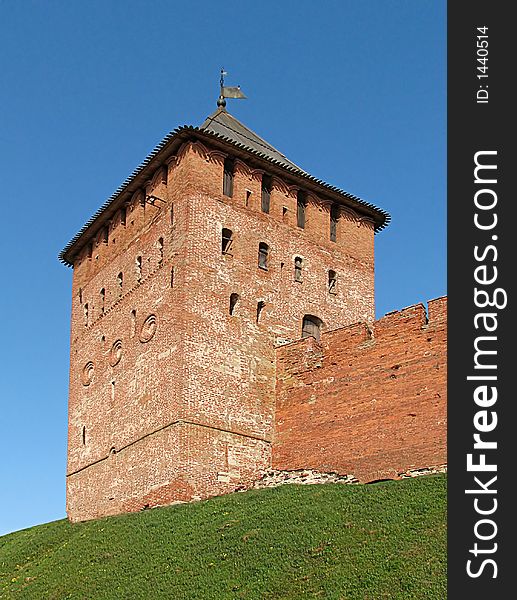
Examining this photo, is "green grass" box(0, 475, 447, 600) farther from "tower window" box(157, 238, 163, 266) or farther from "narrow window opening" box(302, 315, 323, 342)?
"tower window" box(157, 238, 163, 266)

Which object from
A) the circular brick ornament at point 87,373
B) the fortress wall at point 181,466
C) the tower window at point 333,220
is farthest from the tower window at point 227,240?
the circular brick ornament at point 87,373

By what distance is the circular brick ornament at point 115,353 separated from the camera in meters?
25.2

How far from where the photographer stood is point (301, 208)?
25.9 m

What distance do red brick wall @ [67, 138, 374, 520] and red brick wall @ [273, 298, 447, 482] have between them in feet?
2.76

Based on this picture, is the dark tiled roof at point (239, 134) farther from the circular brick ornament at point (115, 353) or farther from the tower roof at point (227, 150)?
the circular brick ornament at point (115, 353)

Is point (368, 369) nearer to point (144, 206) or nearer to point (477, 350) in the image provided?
point (144, 206)

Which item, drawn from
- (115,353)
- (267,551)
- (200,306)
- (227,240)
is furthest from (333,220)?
(267,551)

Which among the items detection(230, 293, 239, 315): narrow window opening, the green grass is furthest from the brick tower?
the green grass

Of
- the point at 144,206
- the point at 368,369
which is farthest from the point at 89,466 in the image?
the point at 368,369

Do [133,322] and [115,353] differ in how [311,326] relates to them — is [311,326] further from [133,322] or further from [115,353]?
[115,353]

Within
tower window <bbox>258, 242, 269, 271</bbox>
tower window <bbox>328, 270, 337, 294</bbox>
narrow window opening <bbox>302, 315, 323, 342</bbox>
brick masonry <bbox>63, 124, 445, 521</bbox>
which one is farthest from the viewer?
tower window <bbox>328, 270, 337, 294</bbox>

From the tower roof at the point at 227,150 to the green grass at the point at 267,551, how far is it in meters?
8.21

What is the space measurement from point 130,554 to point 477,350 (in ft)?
32.1

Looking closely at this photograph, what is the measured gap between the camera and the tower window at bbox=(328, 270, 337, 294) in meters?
25.7
